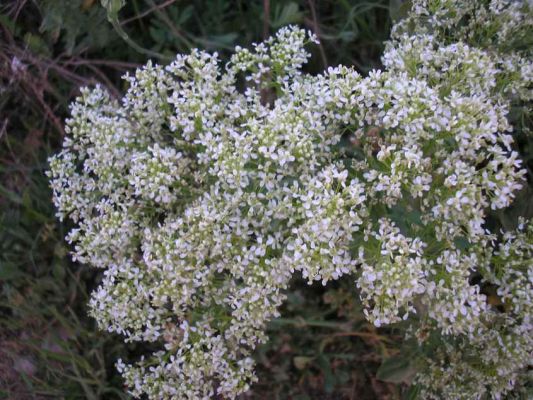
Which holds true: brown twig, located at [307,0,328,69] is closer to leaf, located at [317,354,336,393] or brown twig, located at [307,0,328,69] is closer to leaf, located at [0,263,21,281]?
leaf, located at [317,354,336,393]

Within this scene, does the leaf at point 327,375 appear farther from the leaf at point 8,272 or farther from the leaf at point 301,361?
the leaf at point 8,272

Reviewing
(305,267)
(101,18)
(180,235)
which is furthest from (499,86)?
(101,18)

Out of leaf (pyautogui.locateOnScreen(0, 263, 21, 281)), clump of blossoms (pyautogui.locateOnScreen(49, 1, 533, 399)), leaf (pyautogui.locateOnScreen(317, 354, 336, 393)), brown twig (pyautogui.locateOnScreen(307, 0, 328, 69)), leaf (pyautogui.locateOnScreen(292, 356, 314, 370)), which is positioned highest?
brown twig (pyautogui.locateOnScreen(307, 0, 328, 69))

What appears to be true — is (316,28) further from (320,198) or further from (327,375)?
(327,375)

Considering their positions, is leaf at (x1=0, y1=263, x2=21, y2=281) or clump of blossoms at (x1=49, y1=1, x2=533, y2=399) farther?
leaf at (x1=0, y1=263, x2=21, y2=281)

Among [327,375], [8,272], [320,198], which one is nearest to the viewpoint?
[320,198]

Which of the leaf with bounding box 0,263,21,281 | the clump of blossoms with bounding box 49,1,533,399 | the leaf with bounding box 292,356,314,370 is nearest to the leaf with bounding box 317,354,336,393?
the leaf with bounding box 292,356,314,370

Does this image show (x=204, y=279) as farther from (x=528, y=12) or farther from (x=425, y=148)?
(x=528, y=12)

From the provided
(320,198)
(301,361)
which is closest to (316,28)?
(320,198)

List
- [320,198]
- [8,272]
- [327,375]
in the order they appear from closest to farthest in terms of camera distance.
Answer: [320,198], [327,375], [8,272]
